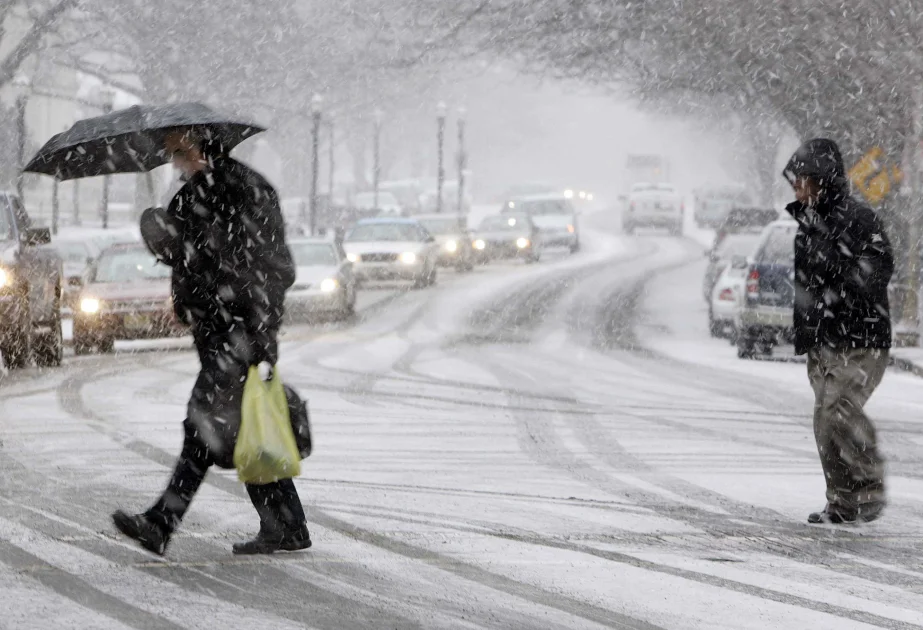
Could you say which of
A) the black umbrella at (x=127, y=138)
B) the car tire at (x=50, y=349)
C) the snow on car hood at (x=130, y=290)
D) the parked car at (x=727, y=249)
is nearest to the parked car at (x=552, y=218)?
the parked car at (x=727, y=249)

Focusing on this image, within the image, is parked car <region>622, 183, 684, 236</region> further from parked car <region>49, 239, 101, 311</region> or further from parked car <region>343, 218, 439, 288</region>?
parked car <region>49, 239, 101, 311</region>

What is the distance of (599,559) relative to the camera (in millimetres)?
6871

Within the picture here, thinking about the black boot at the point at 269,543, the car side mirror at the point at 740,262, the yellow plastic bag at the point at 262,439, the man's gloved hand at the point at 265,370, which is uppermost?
the car side mirror at the point at 740,262

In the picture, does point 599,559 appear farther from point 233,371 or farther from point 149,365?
point 149,365

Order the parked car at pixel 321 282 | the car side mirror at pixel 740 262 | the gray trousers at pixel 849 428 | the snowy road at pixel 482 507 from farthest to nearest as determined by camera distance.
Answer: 1. the parked car at pixel 321 282
2. the car side mirror at pixel 740 262
3. the gray trousers at pixel 849 428
4. the snowy road at pixel 482 507

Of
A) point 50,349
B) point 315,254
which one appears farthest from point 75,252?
point 50,349

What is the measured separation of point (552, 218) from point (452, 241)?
10.3 metres

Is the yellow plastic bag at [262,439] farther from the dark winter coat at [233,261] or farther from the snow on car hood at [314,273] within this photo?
the snow on car hood at [314,273]

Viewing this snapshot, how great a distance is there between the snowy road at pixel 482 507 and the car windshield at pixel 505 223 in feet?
93.6

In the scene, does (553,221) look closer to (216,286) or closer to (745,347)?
(745,347)

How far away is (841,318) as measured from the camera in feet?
26.2

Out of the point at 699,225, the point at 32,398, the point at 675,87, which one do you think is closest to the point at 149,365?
the point at 32,398

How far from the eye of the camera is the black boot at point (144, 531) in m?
6.63

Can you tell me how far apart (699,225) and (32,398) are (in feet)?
205
